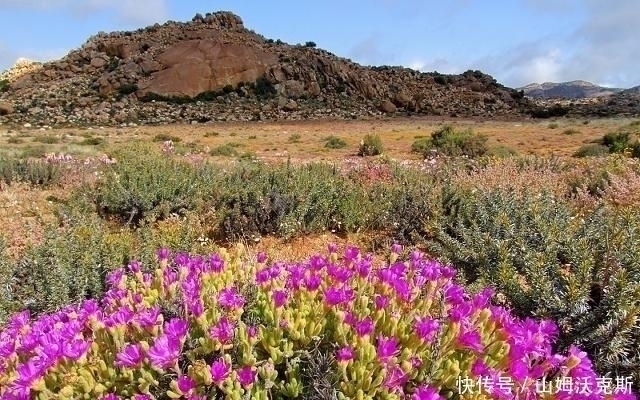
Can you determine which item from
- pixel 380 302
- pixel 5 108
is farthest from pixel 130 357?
pixel 5 108

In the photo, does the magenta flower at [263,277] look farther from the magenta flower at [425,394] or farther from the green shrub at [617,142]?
the green shrub at [617,142]

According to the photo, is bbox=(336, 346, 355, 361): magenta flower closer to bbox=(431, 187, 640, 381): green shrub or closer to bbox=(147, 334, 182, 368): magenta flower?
bbox=(147, 334, 182, 368): magenta flower

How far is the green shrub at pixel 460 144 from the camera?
58.5 ft

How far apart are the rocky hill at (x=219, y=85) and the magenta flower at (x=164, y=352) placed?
1714 inches

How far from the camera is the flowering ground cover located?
2061 mm

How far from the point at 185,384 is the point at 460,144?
→ 17.8m

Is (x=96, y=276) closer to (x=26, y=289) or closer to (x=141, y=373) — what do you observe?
(x=26, y=289)

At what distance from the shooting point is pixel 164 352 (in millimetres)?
2031

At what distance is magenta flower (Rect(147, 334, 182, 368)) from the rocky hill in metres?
43.5

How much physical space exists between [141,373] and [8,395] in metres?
0.45

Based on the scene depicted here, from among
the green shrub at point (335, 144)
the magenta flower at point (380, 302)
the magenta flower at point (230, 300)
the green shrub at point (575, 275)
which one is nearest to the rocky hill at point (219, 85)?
the green shrub at point (335, 144)

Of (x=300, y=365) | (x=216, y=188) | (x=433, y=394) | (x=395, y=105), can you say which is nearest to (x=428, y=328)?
(x=433, y=394)

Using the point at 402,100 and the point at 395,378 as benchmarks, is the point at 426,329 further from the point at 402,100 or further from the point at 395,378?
the point at 402,100

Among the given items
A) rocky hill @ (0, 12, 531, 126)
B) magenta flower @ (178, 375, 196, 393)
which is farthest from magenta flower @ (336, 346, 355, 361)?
rocky hill @ (0, 12, 531, 126)
